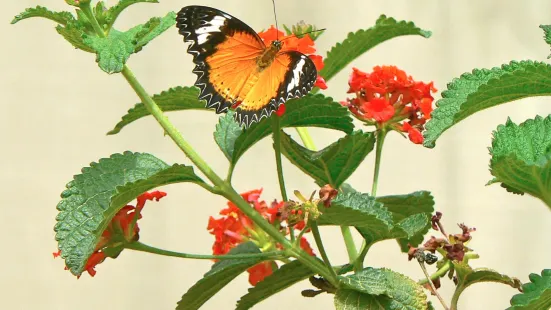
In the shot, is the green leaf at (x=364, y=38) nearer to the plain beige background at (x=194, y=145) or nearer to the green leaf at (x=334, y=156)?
the green leaf at (x=334, y=156)

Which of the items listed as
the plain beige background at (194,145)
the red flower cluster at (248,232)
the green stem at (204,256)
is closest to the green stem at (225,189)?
the green stem at (204,256)

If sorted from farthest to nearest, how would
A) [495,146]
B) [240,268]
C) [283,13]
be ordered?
1. [283,13]
2. [240,268]
3. [495,146]

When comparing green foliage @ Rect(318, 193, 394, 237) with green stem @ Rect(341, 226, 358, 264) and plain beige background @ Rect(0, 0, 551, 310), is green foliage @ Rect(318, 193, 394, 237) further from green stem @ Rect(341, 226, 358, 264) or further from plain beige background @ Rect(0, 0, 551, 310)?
plain beige background @ Rect(0, 0, 551, 310)

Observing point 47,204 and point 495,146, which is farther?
point 47,204

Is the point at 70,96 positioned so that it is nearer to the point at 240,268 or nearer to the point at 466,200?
the point at 466,200

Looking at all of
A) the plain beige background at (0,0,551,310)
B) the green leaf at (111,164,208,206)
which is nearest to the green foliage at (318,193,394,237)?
the green leaf at (111,164,208,206)

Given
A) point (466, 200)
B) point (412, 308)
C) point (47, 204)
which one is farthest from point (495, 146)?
point (466, 200)

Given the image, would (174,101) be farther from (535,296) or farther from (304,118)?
(535,296)

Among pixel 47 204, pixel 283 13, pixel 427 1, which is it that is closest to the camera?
pixel 47 204
